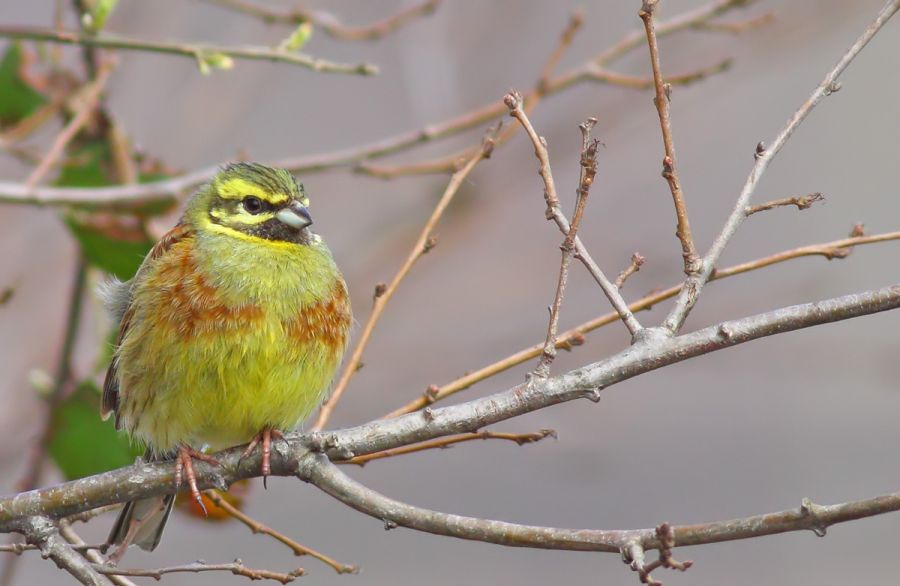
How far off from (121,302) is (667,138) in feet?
8.46

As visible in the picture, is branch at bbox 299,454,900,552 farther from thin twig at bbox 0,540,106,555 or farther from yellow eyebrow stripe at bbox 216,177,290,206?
yellow eyebrow stripe at bbox 216,177,290,206

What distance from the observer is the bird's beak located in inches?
172

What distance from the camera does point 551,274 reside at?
7055 millimetres

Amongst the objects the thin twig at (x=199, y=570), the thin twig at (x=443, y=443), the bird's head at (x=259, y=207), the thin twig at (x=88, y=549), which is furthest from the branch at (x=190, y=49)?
the thin twig at (x=199, y=570)

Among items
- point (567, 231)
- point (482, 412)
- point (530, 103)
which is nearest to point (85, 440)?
point (530, 103)

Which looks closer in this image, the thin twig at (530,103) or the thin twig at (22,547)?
the thin twig at (22,547)

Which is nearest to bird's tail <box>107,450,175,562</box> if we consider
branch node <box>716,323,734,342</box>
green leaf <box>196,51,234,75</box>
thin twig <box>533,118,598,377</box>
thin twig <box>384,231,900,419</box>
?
thin twig <box>384,231,900,419</box>

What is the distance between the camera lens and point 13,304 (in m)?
6.91

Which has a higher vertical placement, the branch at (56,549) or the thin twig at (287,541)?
the thin twig at (287,541)

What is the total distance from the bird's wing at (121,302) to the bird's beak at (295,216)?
39 centimetres

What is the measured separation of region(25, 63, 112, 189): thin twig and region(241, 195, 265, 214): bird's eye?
0.76 meters

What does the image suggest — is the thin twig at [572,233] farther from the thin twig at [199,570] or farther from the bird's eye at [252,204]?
the bird's eye at [252,204]

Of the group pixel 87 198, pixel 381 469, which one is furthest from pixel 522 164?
pixel 87 198

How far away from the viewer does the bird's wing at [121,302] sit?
450cm
